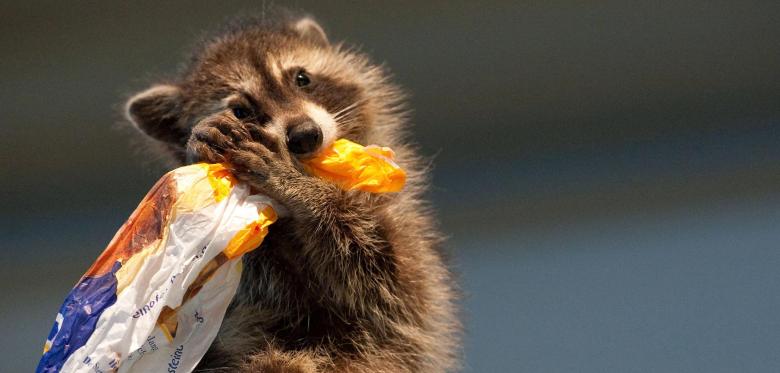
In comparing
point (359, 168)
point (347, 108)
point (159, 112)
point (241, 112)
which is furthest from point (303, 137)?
point (159, 112)

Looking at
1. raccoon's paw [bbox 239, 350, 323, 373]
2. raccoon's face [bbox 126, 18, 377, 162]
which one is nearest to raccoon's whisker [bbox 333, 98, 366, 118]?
raccoon's face [bbox 126, 18, 377, 162]

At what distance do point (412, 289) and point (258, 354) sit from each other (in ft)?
1.20

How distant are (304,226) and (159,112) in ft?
1.82

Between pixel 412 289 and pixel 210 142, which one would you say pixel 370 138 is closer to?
pixel 412 289

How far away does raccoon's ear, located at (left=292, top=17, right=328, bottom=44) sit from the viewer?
7.07ft

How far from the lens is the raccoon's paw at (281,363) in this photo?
1566 mm

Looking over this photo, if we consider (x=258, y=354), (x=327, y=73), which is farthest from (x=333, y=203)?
(x=327, y=73)

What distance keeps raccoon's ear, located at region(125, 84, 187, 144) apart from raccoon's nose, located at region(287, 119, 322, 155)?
1.35ft

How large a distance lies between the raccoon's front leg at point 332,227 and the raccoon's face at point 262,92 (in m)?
0.09

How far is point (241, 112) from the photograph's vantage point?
1.79 metres

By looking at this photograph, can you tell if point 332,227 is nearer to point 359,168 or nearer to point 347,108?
point 359,168

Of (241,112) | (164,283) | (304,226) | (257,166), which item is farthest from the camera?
(241,112)

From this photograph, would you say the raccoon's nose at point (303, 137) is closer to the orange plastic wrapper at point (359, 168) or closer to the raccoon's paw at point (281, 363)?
the orange plastic wrapper at point (359, 168)

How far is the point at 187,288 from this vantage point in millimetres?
1411
